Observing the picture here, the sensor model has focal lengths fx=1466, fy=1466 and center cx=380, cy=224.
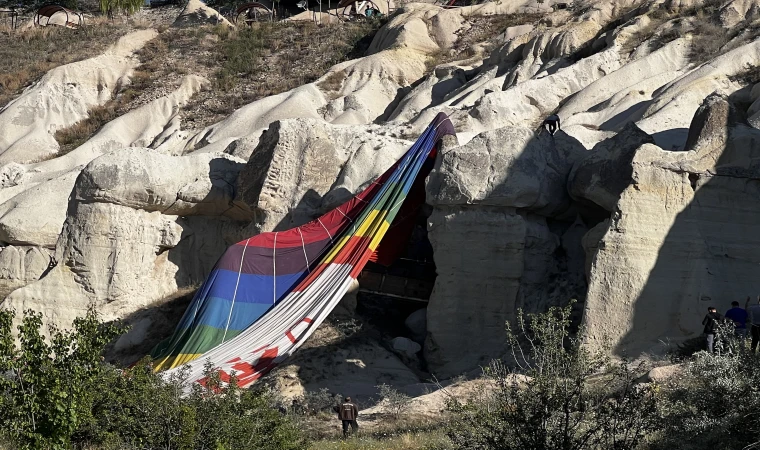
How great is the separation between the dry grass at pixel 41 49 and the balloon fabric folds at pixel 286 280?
74.0 ft

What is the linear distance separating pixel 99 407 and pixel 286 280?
8668 millimetres

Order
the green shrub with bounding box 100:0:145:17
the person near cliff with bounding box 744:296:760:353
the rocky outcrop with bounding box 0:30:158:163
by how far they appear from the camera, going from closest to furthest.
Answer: the person near cliff with bounding box 744:296:760:353, the rocky outcrop with bounding box 0:30:158:163, the green shrub with bounding box 100:0:145:17

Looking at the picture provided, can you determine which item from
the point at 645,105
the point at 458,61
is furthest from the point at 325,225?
the point at 458,61

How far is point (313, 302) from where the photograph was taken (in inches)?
976

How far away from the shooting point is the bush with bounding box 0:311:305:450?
49.8ft

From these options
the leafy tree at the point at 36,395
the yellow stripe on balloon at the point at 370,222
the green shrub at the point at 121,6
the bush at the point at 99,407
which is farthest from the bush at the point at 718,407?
the green shrub at the point at 121,6

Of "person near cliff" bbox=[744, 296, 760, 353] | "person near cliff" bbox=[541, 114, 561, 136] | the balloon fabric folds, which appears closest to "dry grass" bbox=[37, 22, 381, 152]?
"person near cliff" bbox=[541, 114, 561, 136]

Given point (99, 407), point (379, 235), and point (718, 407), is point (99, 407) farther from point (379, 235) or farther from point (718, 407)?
point (379, 235)

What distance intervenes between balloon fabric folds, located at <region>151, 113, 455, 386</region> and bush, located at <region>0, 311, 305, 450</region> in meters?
6.77

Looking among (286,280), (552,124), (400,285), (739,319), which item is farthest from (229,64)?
(739,319)

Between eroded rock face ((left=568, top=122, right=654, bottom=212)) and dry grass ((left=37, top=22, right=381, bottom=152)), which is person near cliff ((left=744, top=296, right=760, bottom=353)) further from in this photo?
dry grass ((left=37, top=22, right=381, bottom=152))

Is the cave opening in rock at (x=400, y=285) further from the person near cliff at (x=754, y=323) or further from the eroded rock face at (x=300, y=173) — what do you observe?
the person near cliff at (x=754, y=323)

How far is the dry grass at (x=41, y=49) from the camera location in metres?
47.3

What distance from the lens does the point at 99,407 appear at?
16.9 metres
